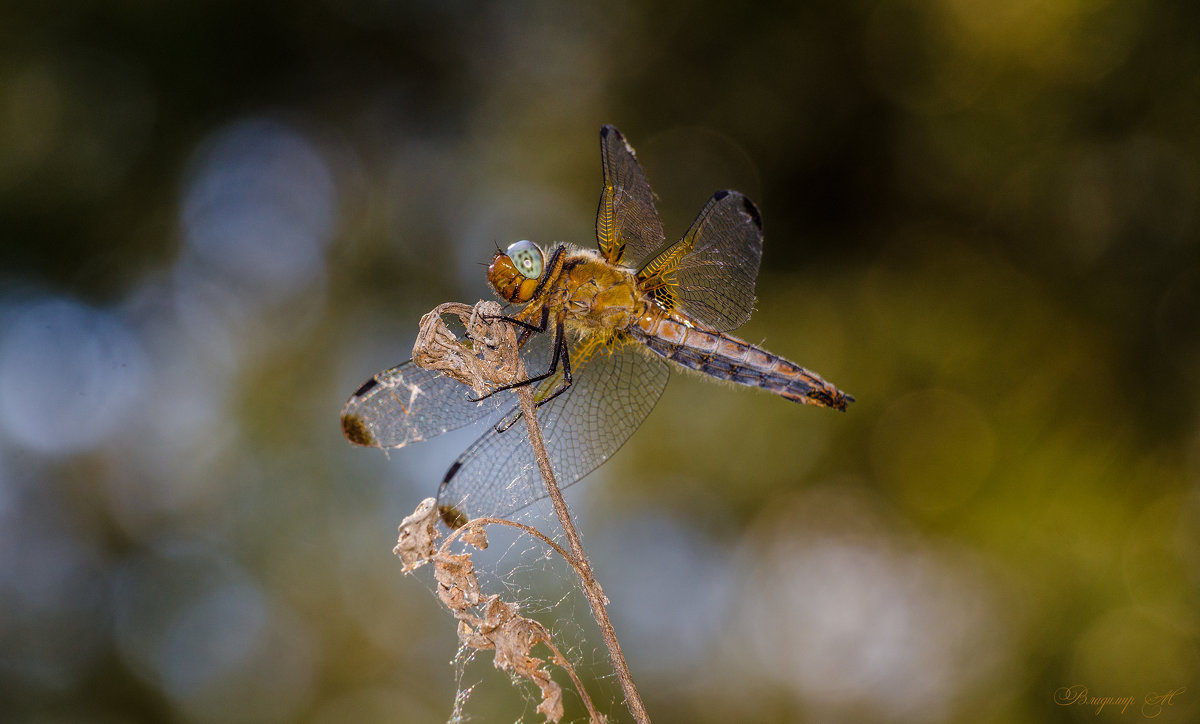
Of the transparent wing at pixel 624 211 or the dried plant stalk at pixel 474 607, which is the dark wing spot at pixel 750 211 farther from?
the dried plant stalk at pixel 474 607

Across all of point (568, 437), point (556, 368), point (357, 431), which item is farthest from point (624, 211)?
point (357, 431)

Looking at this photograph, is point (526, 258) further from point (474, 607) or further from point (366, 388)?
point (474, 607)

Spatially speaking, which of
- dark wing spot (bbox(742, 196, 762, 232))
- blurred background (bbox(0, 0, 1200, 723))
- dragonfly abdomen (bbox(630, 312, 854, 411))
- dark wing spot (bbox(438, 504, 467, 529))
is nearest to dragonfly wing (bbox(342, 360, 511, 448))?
dark wing spot (bbox(438, 504, 467, 529))

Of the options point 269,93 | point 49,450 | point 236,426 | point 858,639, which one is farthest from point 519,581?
point 269,93

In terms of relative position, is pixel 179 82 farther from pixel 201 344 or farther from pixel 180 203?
pixel 201 344

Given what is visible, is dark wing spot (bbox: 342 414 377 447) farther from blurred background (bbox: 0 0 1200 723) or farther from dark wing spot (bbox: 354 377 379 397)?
blurred background (bbox: 0 0 1200 723)

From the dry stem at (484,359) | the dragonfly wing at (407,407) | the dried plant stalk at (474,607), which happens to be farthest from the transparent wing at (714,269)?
the dried plant stalk at (474,607)
